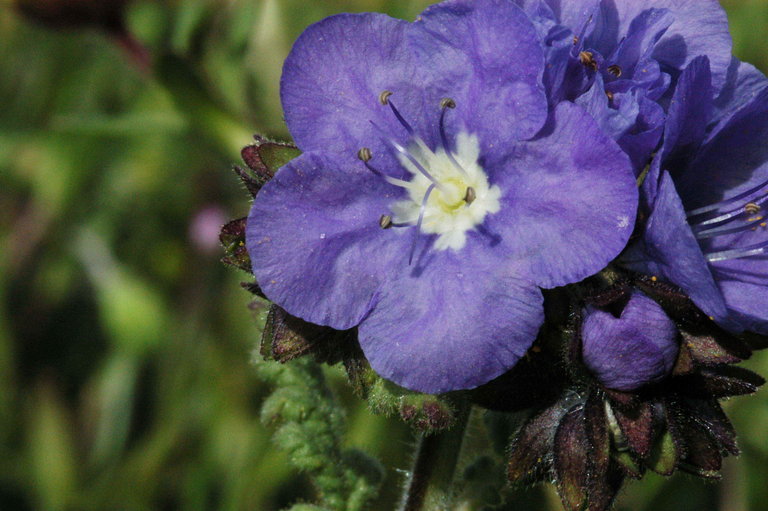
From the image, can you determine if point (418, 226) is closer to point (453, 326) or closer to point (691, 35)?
point (453, 326)

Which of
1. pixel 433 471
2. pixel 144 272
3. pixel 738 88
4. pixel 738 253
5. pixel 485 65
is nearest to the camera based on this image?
pixel 485 65

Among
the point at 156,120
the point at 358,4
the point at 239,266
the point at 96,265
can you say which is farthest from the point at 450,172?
the point at 358,4

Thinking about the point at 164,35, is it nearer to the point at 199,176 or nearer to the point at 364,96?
the point at 199,176

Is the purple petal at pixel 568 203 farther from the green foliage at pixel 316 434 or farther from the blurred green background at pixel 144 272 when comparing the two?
the blurred green background at pixel 144 272

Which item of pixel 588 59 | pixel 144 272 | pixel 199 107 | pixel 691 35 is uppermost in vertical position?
pixel 199 107

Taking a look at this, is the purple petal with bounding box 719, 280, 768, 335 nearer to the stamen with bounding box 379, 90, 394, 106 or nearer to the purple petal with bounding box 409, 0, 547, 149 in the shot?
the purple petal with bounding box 409, 0, 547, 149

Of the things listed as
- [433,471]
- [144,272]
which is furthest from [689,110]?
[144,272]
